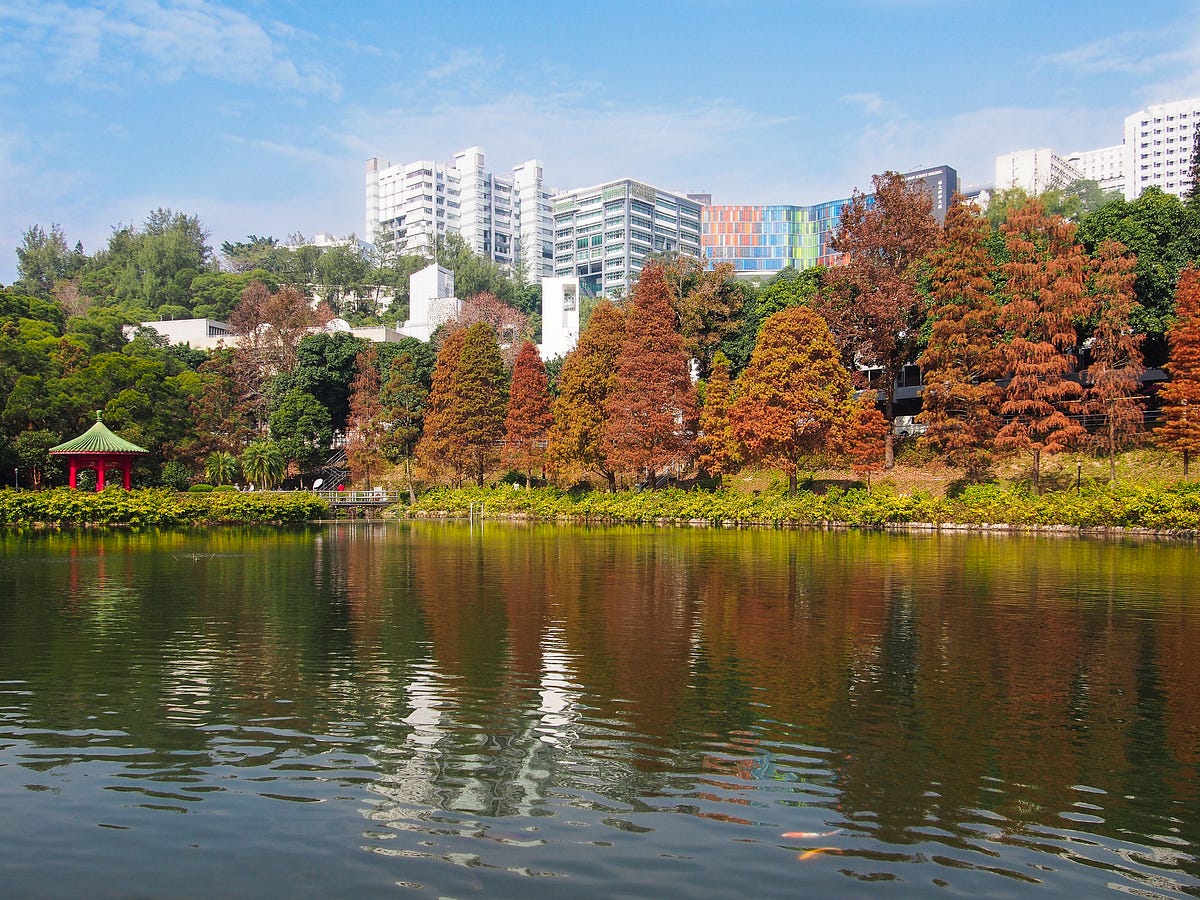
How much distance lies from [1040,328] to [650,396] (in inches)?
630

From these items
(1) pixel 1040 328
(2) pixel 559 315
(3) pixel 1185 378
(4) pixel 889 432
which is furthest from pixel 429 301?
(3) pixel 1185 378

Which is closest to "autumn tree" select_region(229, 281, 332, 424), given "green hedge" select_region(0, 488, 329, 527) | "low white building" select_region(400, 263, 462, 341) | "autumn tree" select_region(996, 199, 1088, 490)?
"low white building" select_region(400, 263, 462, 341)

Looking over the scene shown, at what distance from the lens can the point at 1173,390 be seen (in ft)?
103

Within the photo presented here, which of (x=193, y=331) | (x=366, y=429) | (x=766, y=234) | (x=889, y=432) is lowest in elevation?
(x=889, y=432)

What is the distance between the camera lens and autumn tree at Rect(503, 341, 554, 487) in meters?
45.4

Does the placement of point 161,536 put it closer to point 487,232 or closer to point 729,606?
point 729,606

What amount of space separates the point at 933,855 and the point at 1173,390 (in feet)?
106

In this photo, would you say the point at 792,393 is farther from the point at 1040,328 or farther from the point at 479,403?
the point at 479,403

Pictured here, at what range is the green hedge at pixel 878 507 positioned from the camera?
29156 millimetres

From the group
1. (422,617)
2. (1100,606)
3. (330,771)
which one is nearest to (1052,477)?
(1100,606)

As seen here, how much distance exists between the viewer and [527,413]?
1802 inches

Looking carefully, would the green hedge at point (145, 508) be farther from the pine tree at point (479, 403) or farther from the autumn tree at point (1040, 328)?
the autumn tree at point (1040, 328)

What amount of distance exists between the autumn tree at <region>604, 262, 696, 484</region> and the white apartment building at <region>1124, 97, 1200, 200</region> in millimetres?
143930

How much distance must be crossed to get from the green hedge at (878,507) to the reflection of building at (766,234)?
115 metres
